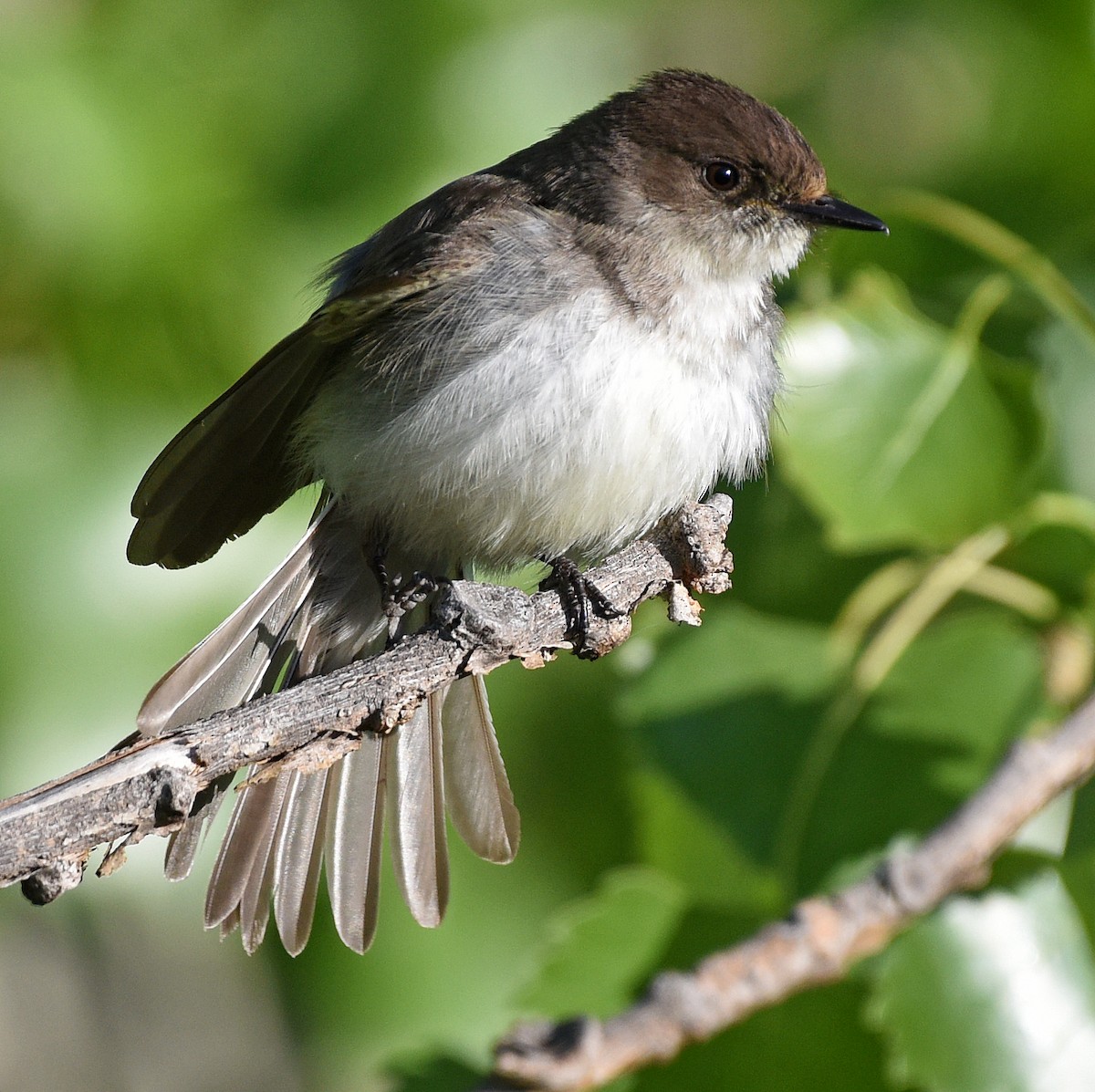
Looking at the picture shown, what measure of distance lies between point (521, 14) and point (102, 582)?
4.55ft

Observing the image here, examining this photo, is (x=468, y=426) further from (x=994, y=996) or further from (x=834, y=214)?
(x=994, y=996)

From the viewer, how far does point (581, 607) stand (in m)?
2.22

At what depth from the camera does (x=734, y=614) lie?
8.41 ft

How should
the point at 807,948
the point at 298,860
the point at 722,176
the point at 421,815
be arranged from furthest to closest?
the point at 722,176 → the point at 421,815 → the point at 298,860 → the point at 807,948

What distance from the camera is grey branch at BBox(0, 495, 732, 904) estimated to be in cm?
174

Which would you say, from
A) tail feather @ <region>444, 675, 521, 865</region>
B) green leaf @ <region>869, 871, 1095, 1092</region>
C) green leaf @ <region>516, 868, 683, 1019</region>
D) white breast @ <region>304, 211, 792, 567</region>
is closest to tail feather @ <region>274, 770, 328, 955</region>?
tail feather @ <region>444, 675, 521, 865</region>

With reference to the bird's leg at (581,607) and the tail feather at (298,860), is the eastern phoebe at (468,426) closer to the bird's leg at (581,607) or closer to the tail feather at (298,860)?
the tail feather at (298,860)

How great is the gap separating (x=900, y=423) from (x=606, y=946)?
1.00 m

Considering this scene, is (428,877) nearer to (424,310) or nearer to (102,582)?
(102,582)

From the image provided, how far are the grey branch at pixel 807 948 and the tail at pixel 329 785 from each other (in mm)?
564

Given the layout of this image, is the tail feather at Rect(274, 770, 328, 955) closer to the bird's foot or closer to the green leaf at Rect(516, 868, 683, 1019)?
the bird's foot

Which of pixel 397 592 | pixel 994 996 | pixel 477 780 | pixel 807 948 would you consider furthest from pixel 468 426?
pixel 994 996

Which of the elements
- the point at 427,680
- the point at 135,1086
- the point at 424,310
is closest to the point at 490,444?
the point at 424,310

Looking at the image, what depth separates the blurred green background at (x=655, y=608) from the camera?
2.41m
